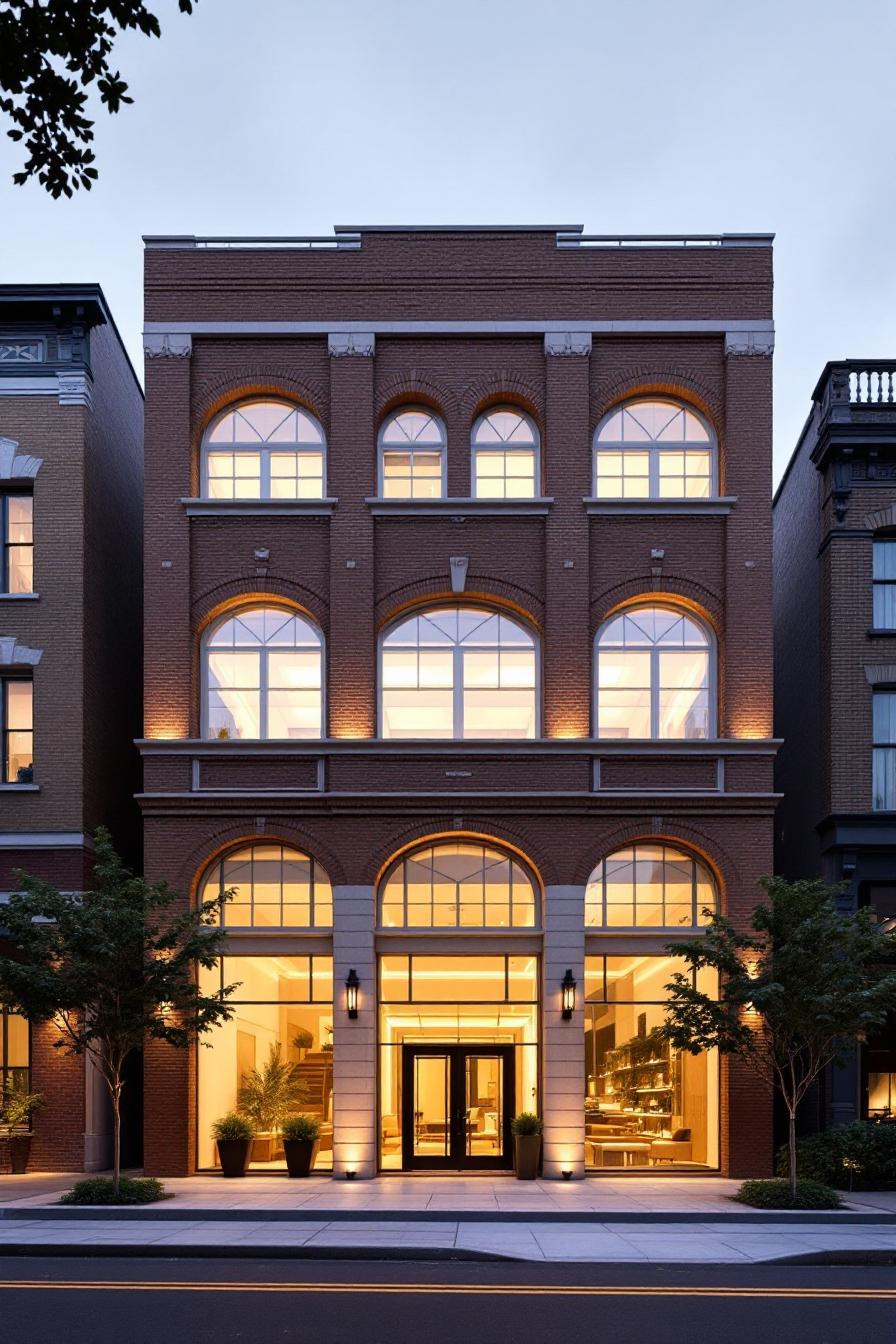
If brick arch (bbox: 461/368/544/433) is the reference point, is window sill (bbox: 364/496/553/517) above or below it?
below

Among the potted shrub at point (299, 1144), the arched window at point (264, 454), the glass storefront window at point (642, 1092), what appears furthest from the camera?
the arched window at point (264, 454)

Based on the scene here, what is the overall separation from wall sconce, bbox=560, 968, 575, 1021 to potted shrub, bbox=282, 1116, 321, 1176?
501cm

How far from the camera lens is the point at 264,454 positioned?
26625mm

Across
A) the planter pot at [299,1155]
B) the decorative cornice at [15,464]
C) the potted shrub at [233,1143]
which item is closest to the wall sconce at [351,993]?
the planter pot at [299,1155]

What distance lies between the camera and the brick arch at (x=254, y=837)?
2514 cm

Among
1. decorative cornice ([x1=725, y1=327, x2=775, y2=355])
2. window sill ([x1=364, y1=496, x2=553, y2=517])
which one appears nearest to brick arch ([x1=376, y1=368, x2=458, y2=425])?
window sill ([x1=364, y1=496, x2=553, y2=517])

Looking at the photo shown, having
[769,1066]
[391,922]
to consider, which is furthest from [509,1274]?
[391,922]

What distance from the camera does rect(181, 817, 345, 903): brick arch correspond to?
25141 millimetres

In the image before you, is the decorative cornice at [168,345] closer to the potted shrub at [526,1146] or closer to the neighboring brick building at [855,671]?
the neighboring brick building at [855,671]

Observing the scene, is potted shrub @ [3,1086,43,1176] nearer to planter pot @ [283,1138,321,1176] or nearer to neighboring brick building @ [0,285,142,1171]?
neighboring brick building @ [0,285,142,1171]

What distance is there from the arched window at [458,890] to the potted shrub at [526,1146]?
3.48 meters

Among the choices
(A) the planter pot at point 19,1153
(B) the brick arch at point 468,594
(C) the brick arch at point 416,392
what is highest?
(C) the brick arch at point 416,392

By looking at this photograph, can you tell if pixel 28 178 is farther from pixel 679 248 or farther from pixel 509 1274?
pixel 679 248

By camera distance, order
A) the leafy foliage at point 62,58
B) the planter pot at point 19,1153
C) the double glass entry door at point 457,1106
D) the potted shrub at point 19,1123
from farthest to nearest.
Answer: the double glass entry door at point 457,1106 → the planter pot at point 19,1153 → the potted shrub at point 19,1123 → the leafy foliage at point 62,58
